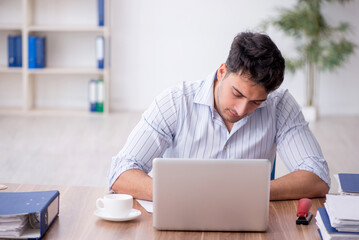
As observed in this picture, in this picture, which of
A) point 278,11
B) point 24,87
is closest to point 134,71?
point 24,87

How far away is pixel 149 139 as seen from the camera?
6.32 feet

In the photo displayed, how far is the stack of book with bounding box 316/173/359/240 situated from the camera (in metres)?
→ 1.36

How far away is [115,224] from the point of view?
1.52 meters

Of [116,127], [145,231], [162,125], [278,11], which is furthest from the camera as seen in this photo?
[278,11]

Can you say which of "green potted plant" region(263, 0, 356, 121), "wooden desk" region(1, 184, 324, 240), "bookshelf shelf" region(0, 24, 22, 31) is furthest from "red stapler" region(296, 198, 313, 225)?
"bookshelf shelf" region(0, 24, 22, 31)

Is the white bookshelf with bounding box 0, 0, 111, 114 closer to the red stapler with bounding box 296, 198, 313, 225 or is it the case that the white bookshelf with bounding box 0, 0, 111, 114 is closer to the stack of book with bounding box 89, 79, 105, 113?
the stack of book with bounding box 89, 79, 105, 113

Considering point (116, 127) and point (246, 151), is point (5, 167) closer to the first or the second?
point (116, 127)

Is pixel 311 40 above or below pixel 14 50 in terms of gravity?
above

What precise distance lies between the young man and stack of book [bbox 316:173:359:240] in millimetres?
281

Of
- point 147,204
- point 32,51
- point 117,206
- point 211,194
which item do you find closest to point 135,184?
point 147,204

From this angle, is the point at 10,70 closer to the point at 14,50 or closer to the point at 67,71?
the point at 14,50

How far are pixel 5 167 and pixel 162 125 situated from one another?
2.30m

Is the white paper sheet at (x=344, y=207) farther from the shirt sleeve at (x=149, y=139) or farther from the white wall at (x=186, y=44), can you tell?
the white wall at (x=186, y=44)

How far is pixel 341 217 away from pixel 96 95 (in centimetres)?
471
